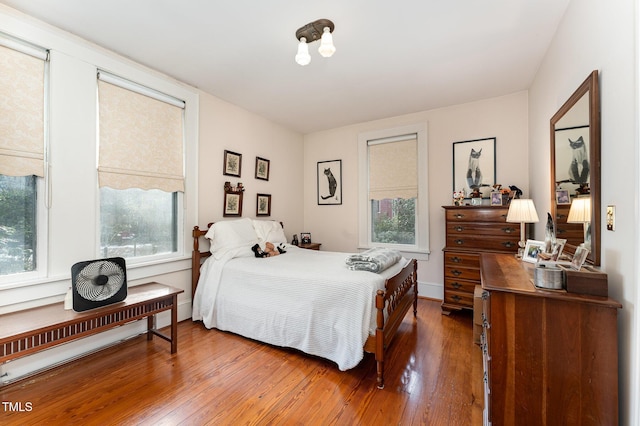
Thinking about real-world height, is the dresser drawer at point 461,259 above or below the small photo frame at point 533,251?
below

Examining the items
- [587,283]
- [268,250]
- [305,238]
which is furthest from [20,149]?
[587,283]

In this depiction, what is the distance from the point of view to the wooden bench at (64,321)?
1.60 m

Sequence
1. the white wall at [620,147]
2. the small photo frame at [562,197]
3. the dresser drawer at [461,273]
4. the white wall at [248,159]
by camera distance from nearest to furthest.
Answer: the white wall at [620,147] → the small photo frame at [562,197] → the dresser drawer at [461,273] → the white wall at [248,159]

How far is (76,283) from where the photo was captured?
190 centimetres

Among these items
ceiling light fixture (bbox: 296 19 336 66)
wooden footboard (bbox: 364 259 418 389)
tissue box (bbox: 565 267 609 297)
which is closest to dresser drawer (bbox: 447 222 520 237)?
wooden footboard (bbox: 364 259 418 389)

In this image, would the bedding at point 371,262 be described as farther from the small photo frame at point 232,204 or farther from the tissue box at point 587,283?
the small photo frame at point 232,204

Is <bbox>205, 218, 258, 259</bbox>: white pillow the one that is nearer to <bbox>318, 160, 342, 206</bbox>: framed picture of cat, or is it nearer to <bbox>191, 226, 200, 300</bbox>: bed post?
<bbox>191, 226, 200, 300</bbox>: bed post

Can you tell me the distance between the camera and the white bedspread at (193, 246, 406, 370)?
206cm

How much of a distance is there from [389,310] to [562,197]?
4.86 ft

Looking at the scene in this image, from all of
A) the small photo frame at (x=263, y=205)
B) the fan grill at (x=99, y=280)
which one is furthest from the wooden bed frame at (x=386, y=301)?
the fan grill at (x=99, y=280)

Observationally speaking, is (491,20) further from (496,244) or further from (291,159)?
(291,159)

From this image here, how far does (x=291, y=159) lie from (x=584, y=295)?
411 cm

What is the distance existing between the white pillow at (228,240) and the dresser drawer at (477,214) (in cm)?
246

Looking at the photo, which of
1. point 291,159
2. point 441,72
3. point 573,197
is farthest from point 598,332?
point 291,159
